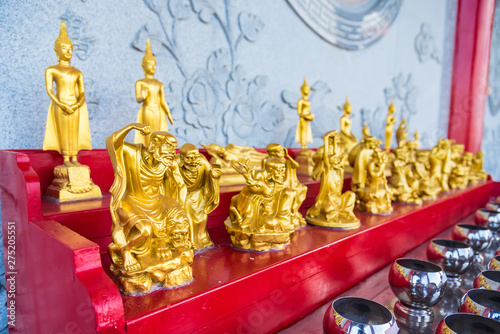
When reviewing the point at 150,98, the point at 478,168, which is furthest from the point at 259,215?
the point at 478,168

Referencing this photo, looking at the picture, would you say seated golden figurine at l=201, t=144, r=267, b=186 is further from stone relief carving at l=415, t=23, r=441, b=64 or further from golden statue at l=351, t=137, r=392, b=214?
stone relief carving at l=415, t=23, r=441, b=64

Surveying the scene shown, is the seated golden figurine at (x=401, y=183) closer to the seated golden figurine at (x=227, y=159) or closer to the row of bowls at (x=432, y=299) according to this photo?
the row of bowls at (x=432, y=299)

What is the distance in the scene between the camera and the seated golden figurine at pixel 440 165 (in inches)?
79.4

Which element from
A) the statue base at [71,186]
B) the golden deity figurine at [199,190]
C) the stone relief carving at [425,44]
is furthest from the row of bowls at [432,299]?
the stone relief carving at [425,44]

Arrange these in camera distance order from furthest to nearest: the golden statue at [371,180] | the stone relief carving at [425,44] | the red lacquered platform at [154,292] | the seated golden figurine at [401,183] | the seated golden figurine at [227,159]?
the stone relief carving at [425,44], the seated golden figurine at [401,183], the golden statue at [371,180], the seated golden figurine at [227,159], the red lacquered platform at [154,292]

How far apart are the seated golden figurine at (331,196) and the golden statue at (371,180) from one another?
0.23m

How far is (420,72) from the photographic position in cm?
341

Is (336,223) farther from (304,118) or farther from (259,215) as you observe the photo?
(304,118)

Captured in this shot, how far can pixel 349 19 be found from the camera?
242cm

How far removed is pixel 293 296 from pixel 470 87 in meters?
3.78

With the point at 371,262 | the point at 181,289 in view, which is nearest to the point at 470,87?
the point at 371,262

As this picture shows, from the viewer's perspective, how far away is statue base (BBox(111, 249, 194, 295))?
0.69 m

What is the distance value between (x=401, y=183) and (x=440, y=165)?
56 cm

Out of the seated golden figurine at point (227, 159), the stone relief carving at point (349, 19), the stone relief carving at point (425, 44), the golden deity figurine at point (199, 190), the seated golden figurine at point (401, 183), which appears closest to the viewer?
the golden deity figurine at point (199, 190)
